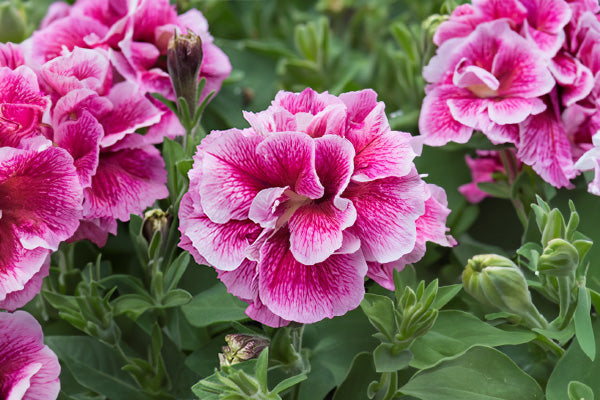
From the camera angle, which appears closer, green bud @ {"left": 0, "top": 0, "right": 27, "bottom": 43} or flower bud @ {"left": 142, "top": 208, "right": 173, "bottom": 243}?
flower bud @ {"left": 142, "top": 208, "right": 173, "bottom": 243}

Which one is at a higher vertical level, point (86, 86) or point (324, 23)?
point (86, 86)

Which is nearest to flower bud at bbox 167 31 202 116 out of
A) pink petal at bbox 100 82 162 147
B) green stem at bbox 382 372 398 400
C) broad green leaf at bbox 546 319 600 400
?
pink petal at bbox 100 82 162 147

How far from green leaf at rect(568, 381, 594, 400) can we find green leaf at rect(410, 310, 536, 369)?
6 centimetres

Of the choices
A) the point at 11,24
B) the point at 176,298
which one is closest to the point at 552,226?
the point at 176,298

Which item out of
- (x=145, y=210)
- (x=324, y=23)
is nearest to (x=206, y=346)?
(x=145, y=210)

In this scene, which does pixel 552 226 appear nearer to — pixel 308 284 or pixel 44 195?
pixel 308 284

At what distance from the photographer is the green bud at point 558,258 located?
1.90 ft

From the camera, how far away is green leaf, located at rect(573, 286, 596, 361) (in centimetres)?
59

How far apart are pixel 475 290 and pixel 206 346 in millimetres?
291

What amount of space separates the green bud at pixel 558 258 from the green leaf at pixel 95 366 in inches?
17.0

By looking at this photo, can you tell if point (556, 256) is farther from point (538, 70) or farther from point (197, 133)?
point (197, 133)

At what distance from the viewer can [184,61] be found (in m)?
0.72

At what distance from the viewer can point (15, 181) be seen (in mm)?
617

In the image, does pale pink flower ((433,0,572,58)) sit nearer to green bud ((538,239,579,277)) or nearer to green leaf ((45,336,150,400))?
green bud ((538,239,579,277))
